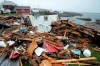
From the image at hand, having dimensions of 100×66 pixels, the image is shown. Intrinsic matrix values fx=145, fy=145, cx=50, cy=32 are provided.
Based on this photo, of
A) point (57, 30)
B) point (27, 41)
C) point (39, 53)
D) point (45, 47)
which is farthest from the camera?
point (57, 30)

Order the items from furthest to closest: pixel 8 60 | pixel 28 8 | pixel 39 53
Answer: pixel 28 8 → pixel 39 53 → pixel 8 60

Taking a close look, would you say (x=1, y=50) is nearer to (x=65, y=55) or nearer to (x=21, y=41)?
(x=21, y=41)

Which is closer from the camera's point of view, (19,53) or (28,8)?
(19,53)

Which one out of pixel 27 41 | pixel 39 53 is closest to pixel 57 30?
pixel 27 41

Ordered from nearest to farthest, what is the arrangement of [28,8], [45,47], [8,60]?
1. [8,60]
2. [45,47]
3. [28,8]

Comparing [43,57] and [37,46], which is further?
[37,46]

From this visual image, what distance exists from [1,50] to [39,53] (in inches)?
101

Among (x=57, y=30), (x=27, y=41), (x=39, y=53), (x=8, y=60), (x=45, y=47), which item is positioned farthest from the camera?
(x=57, y=30)

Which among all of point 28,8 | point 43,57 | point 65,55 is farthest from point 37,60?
point 28,8

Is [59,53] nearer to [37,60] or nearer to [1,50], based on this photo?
[37,60]

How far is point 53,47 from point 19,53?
2.57m

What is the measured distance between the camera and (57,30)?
15.9 m

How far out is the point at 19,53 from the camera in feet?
29.1

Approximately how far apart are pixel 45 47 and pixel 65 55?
1465mm
